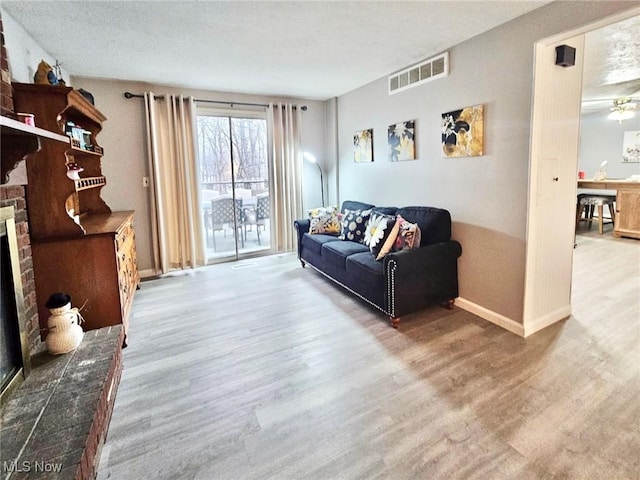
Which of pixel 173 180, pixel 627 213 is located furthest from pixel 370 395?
pixel 627 213

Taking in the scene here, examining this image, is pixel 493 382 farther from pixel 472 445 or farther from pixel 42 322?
pixel 42 322

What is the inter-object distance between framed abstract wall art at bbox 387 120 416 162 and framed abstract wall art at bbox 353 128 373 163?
0.41 metres

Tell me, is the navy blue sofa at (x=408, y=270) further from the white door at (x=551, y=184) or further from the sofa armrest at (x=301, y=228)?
the sofa armrest at (x=301, y=228)

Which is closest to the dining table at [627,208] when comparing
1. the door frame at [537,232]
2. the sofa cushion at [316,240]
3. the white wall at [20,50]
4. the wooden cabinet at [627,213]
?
the wooden cabinet at [627,213]

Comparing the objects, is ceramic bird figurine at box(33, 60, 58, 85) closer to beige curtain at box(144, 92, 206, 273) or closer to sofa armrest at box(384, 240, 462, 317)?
beige curtain at box(144, 92, 206, 273)

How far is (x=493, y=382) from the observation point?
2.20m

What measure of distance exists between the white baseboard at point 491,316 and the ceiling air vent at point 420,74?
2132 millimetres

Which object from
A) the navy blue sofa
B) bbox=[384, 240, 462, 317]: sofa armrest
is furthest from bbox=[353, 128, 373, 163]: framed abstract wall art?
bbox=[384, 240, 462, 317]: sofa armrest

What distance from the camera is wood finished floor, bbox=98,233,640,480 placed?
1637 millimetres

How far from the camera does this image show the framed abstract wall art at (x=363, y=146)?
4.55 m

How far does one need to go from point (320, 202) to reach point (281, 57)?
2649 millimetres

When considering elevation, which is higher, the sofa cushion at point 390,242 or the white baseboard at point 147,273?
the sofa cushion at point 390,242

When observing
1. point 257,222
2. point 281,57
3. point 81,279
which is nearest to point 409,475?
point 81,279

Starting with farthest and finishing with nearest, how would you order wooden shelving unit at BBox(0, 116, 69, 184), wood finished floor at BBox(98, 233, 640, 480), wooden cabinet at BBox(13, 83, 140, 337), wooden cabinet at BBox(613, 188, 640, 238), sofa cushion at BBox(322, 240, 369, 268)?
wooden cabinet at BBox(613, 188, 640, 238)
sofa cushion at BBox(322, 240, 369, 268)
wooden cabinet at BBox(13, 83, 140, 337)
wooden shelving unit at BBox(0, 116, 69, 184)
wood finished floor at BBox(98, 233, 640, 480)
